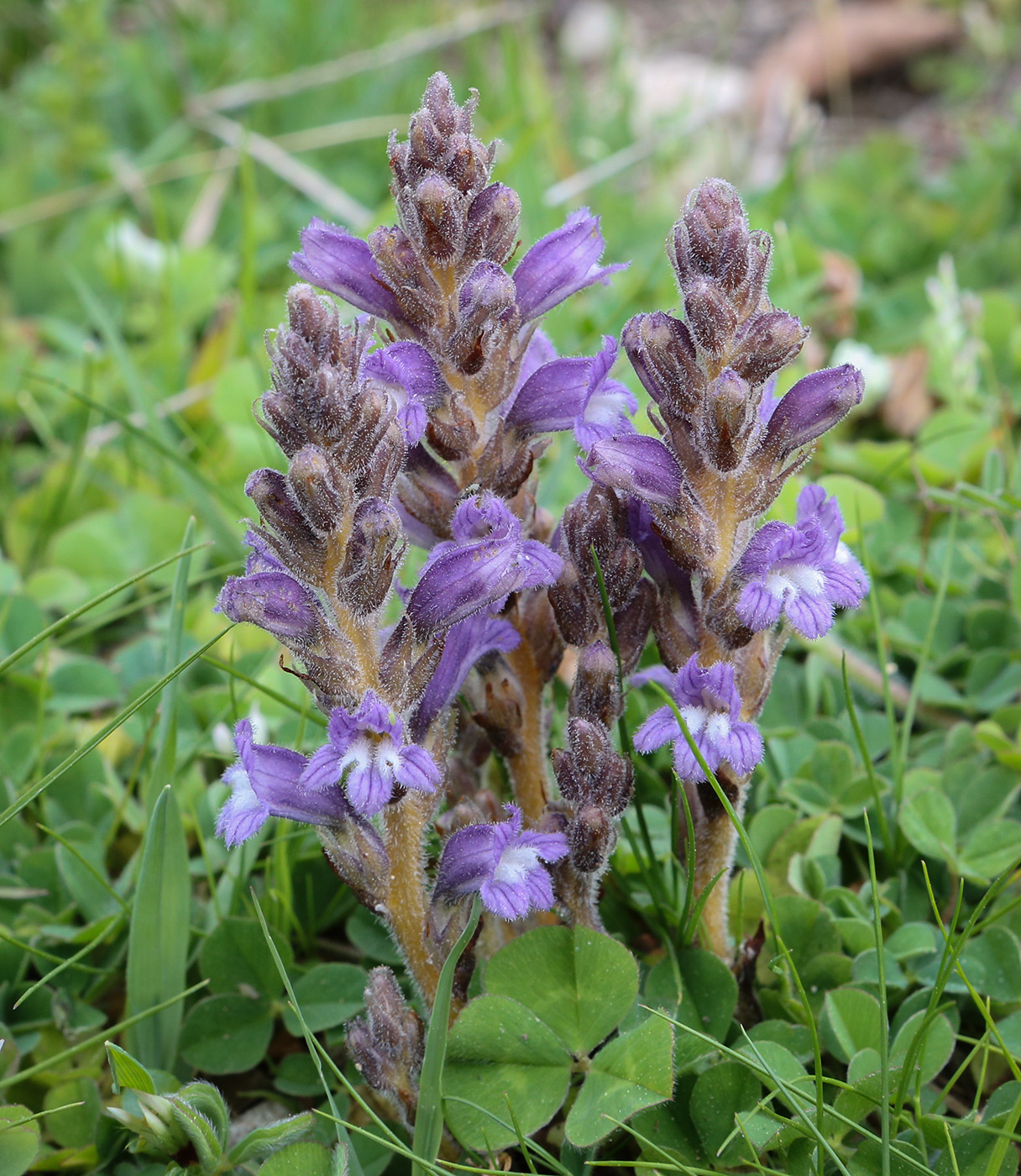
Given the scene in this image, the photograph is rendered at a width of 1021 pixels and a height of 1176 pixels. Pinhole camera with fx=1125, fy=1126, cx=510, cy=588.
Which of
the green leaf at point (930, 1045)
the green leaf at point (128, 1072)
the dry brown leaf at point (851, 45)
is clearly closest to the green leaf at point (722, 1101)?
the green leaf at point (930, 1045)

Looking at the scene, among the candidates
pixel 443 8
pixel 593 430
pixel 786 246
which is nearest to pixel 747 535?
pixel 593 430

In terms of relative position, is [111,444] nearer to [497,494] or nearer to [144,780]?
→ [144,780]

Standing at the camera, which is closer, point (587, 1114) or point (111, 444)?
point (587, 1114)

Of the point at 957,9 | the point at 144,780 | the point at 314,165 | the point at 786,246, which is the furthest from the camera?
the point at 957,9

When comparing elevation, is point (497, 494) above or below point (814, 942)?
above

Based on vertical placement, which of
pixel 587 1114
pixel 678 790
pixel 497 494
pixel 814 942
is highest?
pixel 497 494

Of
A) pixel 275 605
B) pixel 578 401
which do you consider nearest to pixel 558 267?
pixel 578 401
